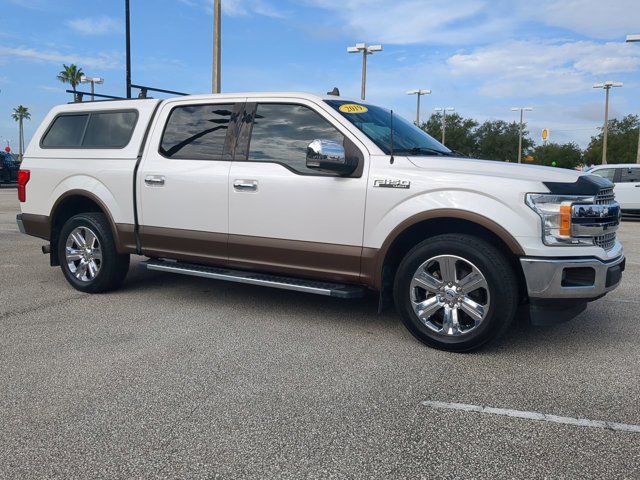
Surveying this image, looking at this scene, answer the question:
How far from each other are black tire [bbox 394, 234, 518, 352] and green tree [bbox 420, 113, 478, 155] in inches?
2281

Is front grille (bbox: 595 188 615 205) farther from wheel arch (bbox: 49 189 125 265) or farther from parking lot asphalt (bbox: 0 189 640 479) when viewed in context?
wheel arch (bbox: 49 189 125 265)

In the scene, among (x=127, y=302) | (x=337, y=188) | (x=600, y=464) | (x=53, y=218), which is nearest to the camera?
(x=600, y=464)

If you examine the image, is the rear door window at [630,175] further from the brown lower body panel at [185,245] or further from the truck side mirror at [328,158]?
the brown lower body panel at [185,245]

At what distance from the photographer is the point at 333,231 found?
4.74 m

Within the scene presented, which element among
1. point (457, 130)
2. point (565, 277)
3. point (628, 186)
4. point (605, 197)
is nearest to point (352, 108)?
point (605, 197)

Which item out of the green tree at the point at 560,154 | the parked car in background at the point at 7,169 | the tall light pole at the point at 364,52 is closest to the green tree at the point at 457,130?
the green tree at the point at 560,154

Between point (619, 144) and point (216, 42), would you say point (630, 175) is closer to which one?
point (216, 42)

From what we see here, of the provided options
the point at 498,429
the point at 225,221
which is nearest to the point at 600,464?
the point at 498,429

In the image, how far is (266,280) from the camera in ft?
16.3

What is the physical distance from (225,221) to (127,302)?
1.44 meters

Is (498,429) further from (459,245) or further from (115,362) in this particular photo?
(115,362)

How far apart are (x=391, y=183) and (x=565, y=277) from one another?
4.65 ft

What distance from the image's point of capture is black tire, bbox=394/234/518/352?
162 inches

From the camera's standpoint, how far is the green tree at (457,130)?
201 ft
